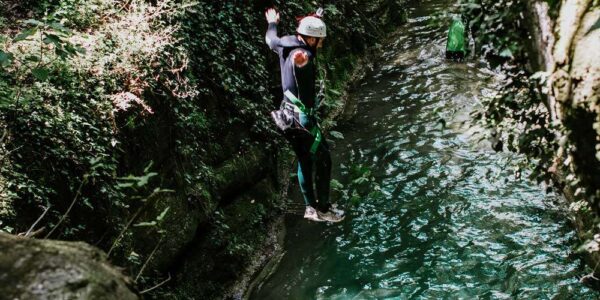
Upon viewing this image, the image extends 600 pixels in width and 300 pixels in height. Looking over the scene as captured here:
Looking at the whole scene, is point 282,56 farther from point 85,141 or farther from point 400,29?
point 400,29

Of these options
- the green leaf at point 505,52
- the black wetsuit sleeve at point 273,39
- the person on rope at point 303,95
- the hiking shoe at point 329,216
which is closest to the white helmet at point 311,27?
the person on rope at point 303,95

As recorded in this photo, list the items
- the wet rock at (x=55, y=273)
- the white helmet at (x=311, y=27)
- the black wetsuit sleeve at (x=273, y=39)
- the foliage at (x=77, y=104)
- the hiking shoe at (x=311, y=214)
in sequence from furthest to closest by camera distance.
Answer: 1. the hiking shoe at (x=311, y=214)
2. the black wetsuit sleeve at (x=273, y=39)
3. the white helmet at (x=311, y=27)
4. the foliage at (x=77, y=104)
5. the wet rock at (x=55, y=273)

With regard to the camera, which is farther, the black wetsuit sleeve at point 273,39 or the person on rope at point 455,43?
the person on rope at point 455,43

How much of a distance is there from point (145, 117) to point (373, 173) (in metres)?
4.21

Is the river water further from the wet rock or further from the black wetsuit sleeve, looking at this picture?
the wet rock

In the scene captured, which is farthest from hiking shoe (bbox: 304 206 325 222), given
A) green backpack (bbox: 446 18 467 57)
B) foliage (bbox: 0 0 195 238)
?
green backpack (bbox: 446 18 467 57)

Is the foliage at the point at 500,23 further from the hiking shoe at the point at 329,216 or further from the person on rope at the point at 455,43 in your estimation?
the person on rope at the point at 455,43

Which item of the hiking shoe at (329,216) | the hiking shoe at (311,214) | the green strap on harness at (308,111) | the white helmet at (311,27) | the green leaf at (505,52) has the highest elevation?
the green leaf at (505,52)

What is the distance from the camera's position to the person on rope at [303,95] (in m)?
6.43

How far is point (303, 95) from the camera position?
660 cm

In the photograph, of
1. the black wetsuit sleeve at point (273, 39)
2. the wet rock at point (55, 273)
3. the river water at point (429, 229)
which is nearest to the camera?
the wet rock at point (55, 273)

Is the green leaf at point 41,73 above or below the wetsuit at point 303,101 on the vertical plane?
above

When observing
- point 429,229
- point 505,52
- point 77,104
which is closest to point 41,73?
point 77,104

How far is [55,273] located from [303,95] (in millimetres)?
4809
